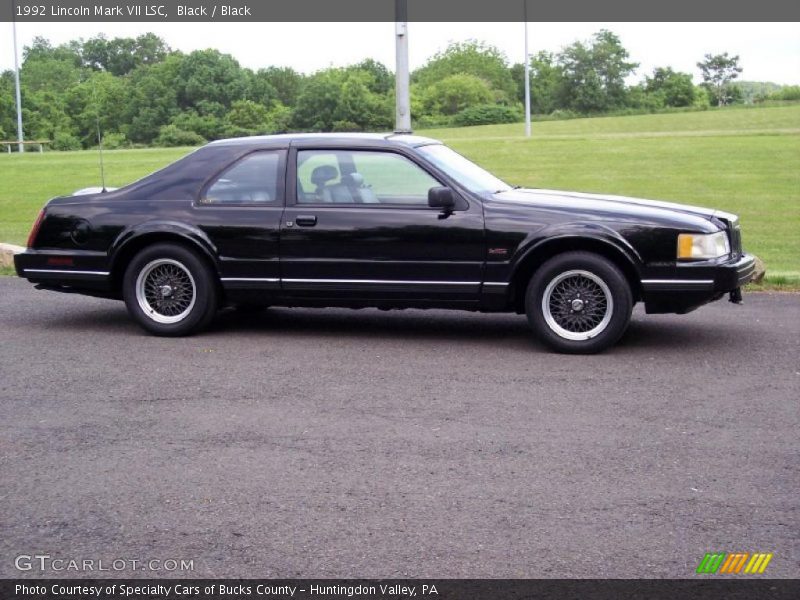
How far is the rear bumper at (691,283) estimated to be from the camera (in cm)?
772

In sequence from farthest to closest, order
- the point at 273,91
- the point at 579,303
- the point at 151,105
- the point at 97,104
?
the point at 273,91, the point at 151,105, the point at 97,104, the point at 579,303

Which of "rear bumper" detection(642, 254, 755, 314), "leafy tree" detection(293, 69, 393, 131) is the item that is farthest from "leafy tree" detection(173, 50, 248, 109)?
"rear bumper" detection(642, 254, 755, 314)

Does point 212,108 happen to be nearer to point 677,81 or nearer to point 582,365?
point 582,365

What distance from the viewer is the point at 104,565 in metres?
4.06

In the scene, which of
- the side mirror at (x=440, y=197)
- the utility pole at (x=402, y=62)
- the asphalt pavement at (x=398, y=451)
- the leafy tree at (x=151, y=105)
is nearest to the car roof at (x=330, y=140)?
the side mirror at (x=440, y=197)

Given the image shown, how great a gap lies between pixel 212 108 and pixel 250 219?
2835cm

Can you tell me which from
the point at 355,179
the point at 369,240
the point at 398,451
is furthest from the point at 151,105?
the point at 398,451

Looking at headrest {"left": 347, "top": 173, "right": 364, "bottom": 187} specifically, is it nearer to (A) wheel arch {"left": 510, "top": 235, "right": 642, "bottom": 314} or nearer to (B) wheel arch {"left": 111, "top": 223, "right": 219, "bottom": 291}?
(B) wheel arch {"left": 111, "top": 223, "right": 219, "bottom": 291}

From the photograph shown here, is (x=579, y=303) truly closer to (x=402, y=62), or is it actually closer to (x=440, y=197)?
(x=440, y=197)

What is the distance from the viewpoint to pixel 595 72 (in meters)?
105

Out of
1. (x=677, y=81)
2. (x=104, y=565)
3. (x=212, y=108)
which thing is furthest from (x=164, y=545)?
(x=677, y=81)

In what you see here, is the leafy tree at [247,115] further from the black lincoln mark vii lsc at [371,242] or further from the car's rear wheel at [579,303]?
Answer: the car's rear wheel at [579,303]

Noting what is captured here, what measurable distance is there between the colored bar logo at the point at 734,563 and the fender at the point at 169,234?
5.20 m

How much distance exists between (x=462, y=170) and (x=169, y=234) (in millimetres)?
2299
